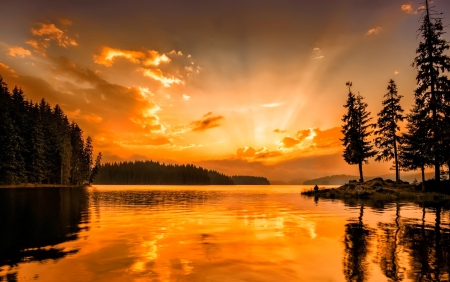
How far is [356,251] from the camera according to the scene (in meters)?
11.7

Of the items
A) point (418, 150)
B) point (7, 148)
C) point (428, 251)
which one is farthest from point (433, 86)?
point (7, 148)

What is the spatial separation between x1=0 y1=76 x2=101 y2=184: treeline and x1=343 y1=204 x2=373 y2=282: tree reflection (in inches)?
3048

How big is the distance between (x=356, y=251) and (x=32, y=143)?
297 feet

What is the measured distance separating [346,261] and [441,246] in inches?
202

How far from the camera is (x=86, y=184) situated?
130500 millimetres

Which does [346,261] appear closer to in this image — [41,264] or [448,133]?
[41,264]

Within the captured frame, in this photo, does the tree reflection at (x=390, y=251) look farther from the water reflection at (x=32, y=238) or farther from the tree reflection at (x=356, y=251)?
the water reflection at (x=32, y=238)

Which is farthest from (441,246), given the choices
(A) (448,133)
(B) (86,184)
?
(B) (86,184)

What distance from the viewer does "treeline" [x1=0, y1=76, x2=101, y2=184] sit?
2778 inches

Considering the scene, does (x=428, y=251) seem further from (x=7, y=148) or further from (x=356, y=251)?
(x=7, y=148)

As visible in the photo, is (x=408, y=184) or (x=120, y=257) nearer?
(x=120, y=257)

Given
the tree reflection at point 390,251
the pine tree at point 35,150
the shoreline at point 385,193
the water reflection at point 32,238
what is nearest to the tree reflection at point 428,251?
the tree reflection at point 390,251

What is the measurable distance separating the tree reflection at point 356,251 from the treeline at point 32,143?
254ft

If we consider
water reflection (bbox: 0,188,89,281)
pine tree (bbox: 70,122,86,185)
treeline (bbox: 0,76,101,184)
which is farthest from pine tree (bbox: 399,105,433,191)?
pine tree (bbox: 70,122,86,185)
